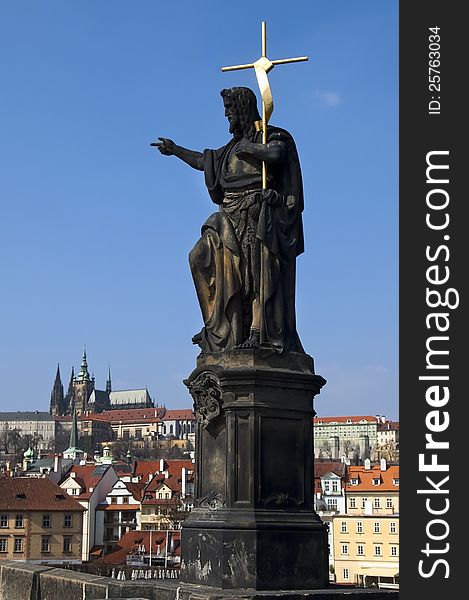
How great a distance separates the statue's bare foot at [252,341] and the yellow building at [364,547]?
56.1 m

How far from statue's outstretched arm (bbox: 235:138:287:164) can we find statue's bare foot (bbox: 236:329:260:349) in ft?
4.39

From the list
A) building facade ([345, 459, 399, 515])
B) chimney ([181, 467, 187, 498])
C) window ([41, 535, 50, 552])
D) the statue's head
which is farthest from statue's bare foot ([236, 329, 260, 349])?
chimney ([181, 467, 187, 498])

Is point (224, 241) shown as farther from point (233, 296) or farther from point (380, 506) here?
point (380, 506)

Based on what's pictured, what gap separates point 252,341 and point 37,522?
191ft

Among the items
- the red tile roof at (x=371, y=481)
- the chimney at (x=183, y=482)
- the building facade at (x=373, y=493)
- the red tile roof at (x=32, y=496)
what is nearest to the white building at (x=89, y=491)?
the chimney at (x=183, y=482)

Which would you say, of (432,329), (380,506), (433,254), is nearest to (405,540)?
(432,329)

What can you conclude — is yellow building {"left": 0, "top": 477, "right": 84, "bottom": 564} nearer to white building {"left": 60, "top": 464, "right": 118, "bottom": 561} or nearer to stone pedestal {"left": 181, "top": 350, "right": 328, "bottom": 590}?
white building {"left": 60, "top": 464, "right": 118, "bottom": 561}

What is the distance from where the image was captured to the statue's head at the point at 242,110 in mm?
7637

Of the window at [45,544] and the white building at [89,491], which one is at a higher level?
the white building at [89,491]

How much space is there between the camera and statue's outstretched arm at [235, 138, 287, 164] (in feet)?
24.0

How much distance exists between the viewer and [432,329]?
4.92 m

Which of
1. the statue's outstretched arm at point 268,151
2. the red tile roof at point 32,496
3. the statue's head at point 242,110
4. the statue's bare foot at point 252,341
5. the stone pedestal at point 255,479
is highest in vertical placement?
the statue's head at point 242,110

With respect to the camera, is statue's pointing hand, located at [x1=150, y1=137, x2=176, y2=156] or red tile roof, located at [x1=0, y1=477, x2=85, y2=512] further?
red tile roof, located at [x1=0, y1=477, x2=85, y2=512]

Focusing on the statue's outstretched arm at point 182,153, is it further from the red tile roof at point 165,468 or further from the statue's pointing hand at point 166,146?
the red tile roof at point 165,468
